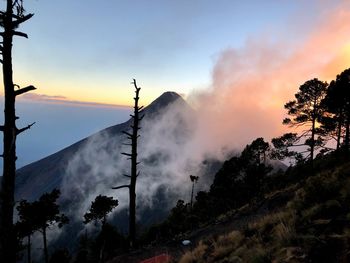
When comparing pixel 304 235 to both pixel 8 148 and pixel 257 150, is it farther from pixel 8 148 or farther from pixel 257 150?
pixel 257 150

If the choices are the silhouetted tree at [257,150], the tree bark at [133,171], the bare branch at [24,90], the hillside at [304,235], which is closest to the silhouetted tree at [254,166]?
the silhouetted tree at [257,150]

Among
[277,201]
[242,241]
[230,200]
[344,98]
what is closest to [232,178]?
[230,200]

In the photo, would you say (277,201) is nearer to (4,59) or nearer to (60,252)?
(4,59)

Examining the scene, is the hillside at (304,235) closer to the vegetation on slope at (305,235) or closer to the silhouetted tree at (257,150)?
the vegetation on slope at (305,235)

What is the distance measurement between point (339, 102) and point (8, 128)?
105ft

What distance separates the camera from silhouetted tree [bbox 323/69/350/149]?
34.2m

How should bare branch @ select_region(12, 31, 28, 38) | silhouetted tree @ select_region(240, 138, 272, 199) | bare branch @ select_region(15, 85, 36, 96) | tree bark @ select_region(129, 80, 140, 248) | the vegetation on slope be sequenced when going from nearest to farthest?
the vegetation on slope < bare branch @ select_region(12, 31, 28, 38) < bare branch @ select_region(15, 85, 36, 96) < tree bark @ select_region(129, 80, 140, 248) < silhouetted tree @ select_region(240, 138, 272, 199)

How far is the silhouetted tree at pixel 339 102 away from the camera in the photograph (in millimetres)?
34219

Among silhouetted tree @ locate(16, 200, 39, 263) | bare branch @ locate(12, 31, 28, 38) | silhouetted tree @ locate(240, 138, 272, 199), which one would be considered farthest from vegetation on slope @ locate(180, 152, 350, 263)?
silhouetted tree @ locate(240, 138, 272, 199)

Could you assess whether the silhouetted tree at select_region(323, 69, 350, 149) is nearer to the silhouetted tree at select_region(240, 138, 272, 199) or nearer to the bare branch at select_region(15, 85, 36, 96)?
the silhouetted tree at select_region(240, 138, 272, 199)

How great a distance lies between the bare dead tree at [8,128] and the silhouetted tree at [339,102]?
1238 inches

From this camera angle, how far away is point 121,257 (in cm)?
2097

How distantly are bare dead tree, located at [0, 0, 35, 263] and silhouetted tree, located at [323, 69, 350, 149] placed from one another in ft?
103

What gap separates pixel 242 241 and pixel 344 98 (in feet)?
92.1
